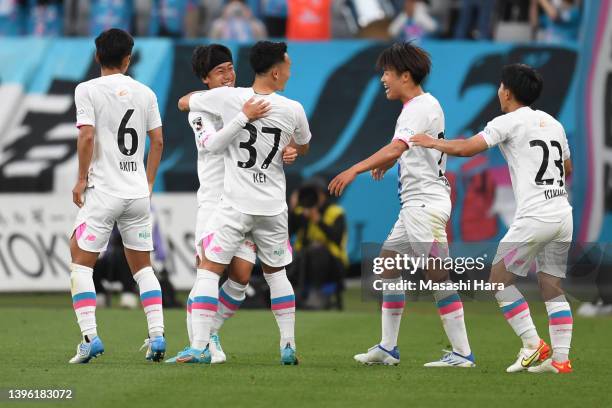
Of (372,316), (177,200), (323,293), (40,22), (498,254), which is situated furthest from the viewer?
(40,22)

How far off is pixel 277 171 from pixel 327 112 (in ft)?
38.2

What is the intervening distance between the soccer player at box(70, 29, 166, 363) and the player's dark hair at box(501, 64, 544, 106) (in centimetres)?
256

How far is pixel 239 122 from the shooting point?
31.1ft

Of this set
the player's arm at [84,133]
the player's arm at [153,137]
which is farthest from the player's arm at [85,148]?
the player's arm at [153,137]

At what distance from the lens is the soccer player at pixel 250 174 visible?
9.68 meters

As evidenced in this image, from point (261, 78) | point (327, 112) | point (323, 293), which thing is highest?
point (261, 78)

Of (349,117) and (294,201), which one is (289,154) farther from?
(349,117)

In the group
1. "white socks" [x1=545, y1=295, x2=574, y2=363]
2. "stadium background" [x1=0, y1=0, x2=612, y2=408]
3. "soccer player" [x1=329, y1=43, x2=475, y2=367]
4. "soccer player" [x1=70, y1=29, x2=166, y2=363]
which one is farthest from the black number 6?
"white socks" [x1=545, y1=295, x2=574, y2=363]

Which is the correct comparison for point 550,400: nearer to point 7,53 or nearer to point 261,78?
point 261,78

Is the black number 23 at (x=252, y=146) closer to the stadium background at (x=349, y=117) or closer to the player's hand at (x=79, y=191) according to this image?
the player's hand at (x=79, y=191)

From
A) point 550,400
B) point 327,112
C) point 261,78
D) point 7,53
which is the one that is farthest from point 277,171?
point 7,53

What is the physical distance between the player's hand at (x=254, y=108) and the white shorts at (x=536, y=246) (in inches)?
72.4

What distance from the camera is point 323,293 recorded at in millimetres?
17734

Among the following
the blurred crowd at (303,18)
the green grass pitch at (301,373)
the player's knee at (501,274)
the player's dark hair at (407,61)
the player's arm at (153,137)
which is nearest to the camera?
the green grass pitch at (301,373)
